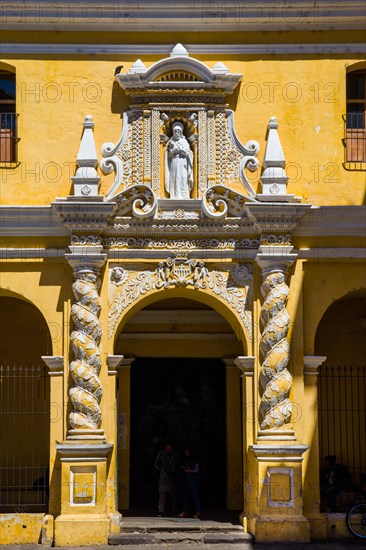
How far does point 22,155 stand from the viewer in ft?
68.9

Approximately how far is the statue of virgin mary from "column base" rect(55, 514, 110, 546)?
5.72 meters

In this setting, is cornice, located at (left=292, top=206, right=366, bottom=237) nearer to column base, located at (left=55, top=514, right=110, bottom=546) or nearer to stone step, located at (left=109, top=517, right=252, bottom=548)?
stone step, located at (left=109, top=517, right=252, bottom=548)

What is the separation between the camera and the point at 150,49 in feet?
69.1

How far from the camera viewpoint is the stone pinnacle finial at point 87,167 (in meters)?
20.4

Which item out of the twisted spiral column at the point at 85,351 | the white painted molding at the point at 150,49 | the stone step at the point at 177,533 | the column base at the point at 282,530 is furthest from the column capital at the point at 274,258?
the stone step at the point at 177,533

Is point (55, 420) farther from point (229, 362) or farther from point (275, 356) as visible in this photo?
point (229, 362)

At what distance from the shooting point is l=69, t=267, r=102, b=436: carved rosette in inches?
789

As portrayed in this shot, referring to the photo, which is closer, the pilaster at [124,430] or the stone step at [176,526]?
the stone step at [176,526]

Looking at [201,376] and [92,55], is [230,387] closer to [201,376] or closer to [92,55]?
[201,376]

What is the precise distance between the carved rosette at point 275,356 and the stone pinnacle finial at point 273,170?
4.42 feet

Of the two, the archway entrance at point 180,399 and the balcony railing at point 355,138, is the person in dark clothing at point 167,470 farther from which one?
the balcony railing at point 355,138

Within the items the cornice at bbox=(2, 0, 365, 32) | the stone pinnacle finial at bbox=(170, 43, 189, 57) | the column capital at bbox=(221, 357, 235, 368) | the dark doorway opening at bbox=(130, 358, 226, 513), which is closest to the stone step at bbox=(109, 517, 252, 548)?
the dark doorway opening at bbox=(130, 358, 226, 513)

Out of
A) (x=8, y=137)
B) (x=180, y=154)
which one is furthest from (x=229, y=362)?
(x=8, y=137)

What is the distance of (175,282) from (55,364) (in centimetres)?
250
